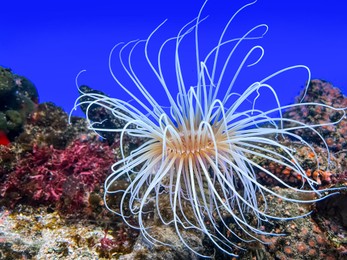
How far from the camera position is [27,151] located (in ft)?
18.5

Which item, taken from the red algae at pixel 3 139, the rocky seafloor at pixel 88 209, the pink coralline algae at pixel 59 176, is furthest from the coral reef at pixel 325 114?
the red algae at pixel 3 139

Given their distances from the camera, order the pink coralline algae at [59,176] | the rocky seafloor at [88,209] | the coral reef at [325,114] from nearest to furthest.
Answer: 1. the rocky seafloor at [88,209]
2. the pink coralline algae at [59,176]
3. the coral reef at [325,114]

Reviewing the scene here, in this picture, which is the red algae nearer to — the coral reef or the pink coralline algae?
the pink coralline algae

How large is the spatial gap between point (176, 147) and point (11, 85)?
5119 millimetres

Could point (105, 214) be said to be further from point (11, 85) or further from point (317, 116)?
point (317, 116)

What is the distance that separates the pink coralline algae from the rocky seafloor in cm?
1

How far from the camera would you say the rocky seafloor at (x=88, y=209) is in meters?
3.83

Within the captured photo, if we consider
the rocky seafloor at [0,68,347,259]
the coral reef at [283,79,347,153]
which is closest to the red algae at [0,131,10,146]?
the rocky seafloor at [0,68,347,259]

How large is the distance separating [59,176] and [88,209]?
2.79ft

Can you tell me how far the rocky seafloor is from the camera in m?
3.83

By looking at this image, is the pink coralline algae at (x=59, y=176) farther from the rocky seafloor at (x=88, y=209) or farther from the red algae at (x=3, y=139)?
the red algae at (x=3, y=139)

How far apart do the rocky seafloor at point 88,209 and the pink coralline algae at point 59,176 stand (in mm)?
13

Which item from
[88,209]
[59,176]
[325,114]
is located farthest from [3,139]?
[325,114]

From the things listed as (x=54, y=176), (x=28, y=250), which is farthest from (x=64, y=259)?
(x=54, y=176)
